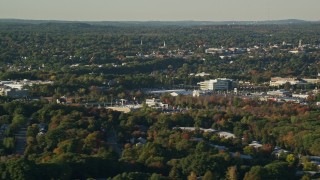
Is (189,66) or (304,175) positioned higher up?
(304,175)

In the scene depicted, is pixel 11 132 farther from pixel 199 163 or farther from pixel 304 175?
pixel 304 175

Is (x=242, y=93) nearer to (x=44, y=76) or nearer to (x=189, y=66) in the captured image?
(x=44, y=76)

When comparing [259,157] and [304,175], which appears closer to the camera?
[304,175]

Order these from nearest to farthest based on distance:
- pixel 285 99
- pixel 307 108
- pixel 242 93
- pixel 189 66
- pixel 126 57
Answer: pixel 307 108, pixel 285 99, pixel 242 93, pixel 189 66, pixel 126 57

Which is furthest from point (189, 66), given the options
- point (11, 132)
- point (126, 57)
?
point (11, 132)

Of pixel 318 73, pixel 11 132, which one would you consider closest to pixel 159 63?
pixel 318 73

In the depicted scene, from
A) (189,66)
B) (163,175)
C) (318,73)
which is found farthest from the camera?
(189,66)
